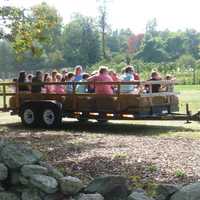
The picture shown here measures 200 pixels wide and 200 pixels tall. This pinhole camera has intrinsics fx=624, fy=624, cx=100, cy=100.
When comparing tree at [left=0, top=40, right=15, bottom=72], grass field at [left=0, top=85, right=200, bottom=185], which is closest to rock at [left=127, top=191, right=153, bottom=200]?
grass field at [left=0, top=85, right=200, bottom=185]

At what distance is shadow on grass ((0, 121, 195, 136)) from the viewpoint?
14.9 meters

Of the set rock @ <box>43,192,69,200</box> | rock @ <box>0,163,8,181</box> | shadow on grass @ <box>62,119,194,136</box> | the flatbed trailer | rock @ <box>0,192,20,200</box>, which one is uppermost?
the flatbed trailer

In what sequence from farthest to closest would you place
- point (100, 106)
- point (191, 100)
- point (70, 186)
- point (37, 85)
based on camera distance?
point (191, 100), point (37, 85), point (100, 106), point (70, 186)

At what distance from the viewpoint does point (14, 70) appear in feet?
312

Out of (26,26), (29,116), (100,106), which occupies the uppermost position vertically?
(26,26)

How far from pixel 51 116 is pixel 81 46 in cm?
6869

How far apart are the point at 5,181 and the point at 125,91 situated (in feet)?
27.9

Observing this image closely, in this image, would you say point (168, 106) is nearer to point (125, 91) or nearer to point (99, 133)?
point (125, 91)

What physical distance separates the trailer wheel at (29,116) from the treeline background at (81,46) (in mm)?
2628

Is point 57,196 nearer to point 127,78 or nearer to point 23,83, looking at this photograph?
point 127,78

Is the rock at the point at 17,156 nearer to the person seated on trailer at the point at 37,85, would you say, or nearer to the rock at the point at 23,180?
the rock at the point at 23,180

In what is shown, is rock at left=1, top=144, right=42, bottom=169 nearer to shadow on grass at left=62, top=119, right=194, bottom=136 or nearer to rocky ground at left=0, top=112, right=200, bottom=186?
rocky ground at left=0, top=112, right=200, bottom=186

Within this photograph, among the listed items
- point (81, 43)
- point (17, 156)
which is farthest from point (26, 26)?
point (81, 43)

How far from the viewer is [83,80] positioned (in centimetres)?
1689
